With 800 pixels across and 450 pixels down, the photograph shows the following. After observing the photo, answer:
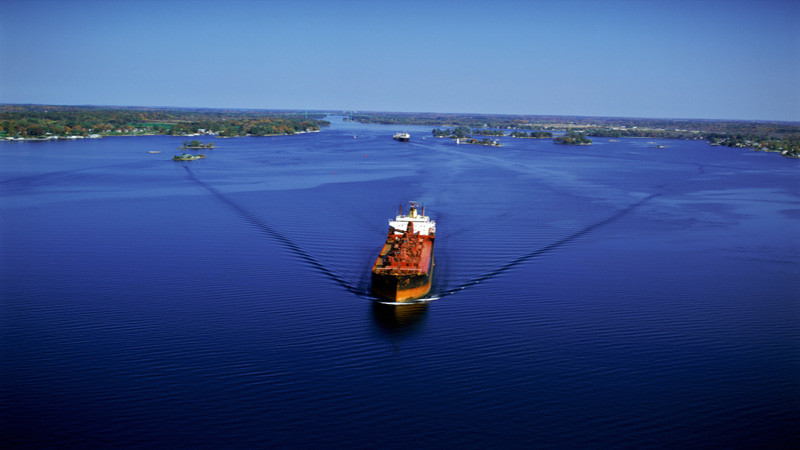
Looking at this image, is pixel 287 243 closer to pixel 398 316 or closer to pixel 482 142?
pixel 398 316

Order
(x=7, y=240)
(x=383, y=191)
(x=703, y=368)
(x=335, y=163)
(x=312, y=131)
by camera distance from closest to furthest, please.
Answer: (x=703, y=368), (x=7, y=240), (x=383, y=191), (x=335, y=163), (x=312, y=131)

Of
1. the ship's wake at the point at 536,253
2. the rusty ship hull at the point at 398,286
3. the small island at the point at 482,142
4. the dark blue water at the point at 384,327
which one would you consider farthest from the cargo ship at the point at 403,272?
the small island at the point at 482,142

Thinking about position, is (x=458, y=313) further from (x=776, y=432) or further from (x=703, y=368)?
(x=776, y=432)

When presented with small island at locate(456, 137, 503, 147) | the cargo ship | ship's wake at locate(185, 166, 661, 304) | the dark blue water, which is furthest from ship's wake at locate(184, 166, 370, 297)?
small island at locate(456, 137, 503, 147)

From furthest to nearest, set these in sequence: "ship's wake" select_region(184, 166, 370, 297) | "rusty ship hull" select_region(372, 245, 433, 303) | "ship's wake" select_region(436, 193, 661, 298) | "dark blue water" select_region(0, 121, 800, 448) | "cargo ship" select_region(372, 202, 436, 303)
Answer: "ship's wake" select_region(436, 193, 661, 298), "ship's wake" select_region(184, 166, 370, 297), "cargo ship" select_region(372, 202, 436, 303), "rusty ship hull" select_region(372, 245, 433, 303), "dark blue water" select_region(0, 121, 800, 448)

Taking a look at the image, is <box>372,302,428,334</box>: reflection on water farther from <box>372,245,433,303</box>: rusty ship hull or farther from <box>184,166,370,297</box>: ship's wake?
<box>184,166,370,297</box>: ship's wake

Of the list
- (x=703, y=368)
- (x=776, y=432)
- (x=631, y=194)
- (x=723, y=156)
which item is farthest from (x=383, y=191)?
(x=723, y=156)

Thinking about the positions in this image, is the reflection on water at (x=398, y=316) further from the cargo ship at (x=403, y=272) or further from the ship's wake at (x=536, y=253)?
the ship's wake at (x=536, y=253)
